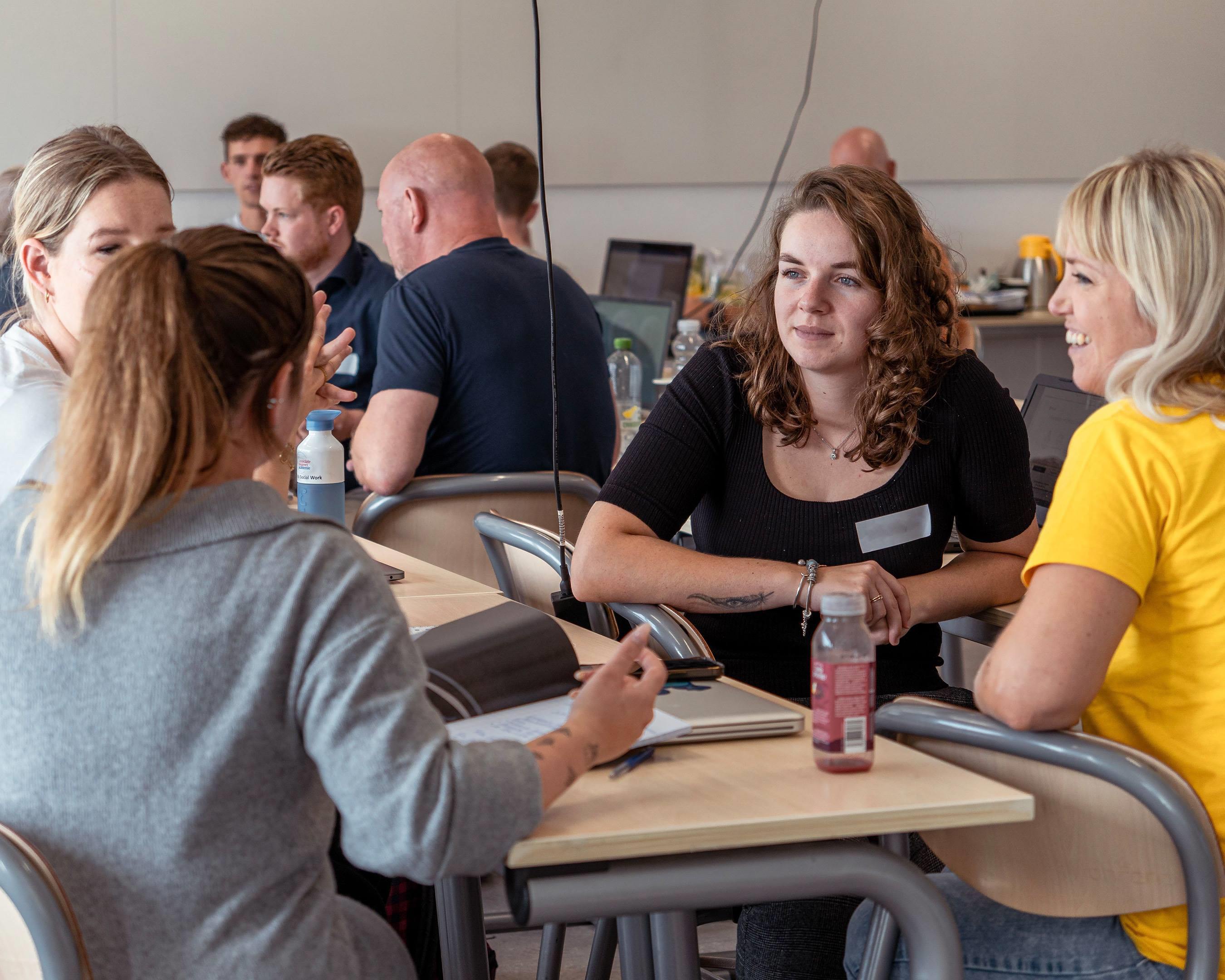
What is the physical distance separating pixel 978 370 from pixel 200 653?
1.35 meters

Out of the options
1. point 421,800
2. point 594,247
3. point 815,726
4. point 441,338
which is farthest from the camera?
point 594,247

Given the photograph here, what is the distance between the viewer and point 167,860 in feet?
3.22

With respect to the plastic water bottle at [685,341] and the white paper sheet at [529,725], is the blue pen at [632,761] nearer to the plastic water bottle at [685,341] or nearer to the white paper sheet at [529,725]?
the white paper sheet at [529,725]

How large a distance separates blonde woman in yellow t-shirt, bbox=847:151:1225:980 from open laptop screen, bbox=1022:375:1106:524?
3.49 ft

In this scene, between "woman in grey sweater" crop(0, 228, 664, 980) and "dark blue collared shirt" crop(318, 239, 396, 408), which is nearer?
"woman in grey sweater" crop(0, 228, 664, 980)

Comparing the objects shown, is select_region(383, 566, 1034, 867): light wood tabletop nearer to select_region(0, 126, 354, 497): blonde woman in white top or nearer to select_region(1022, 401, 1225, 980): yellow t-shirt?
select_region(1022, 401, 1225, 980): yellow t-shirt

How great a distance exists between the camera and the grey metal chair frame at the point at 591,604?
177 centimetres

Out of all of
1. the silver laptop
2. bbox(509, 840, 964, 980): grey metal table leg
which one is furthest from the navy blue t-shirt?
bbox(509, 840, 964, 980): grey metal table leg

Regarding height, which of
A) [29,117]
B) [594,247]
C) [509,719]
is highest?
[29,117]

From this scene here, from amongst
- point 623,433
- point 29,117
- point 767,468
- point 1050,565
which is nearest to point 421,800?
point 1050,565

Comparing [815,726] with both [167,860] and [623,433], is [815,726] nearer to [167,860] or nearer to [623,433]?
[167,860]

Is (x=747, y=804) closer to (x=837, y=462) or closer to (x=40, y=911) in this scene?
(x=40, y=911)

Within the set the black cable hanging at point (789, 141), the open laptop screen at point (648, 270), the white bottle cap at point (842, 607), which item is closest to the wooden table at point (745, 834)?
the white bottle cap at point (842, 607)

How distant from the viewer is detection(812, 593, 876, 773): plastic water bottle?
3.87 ft
